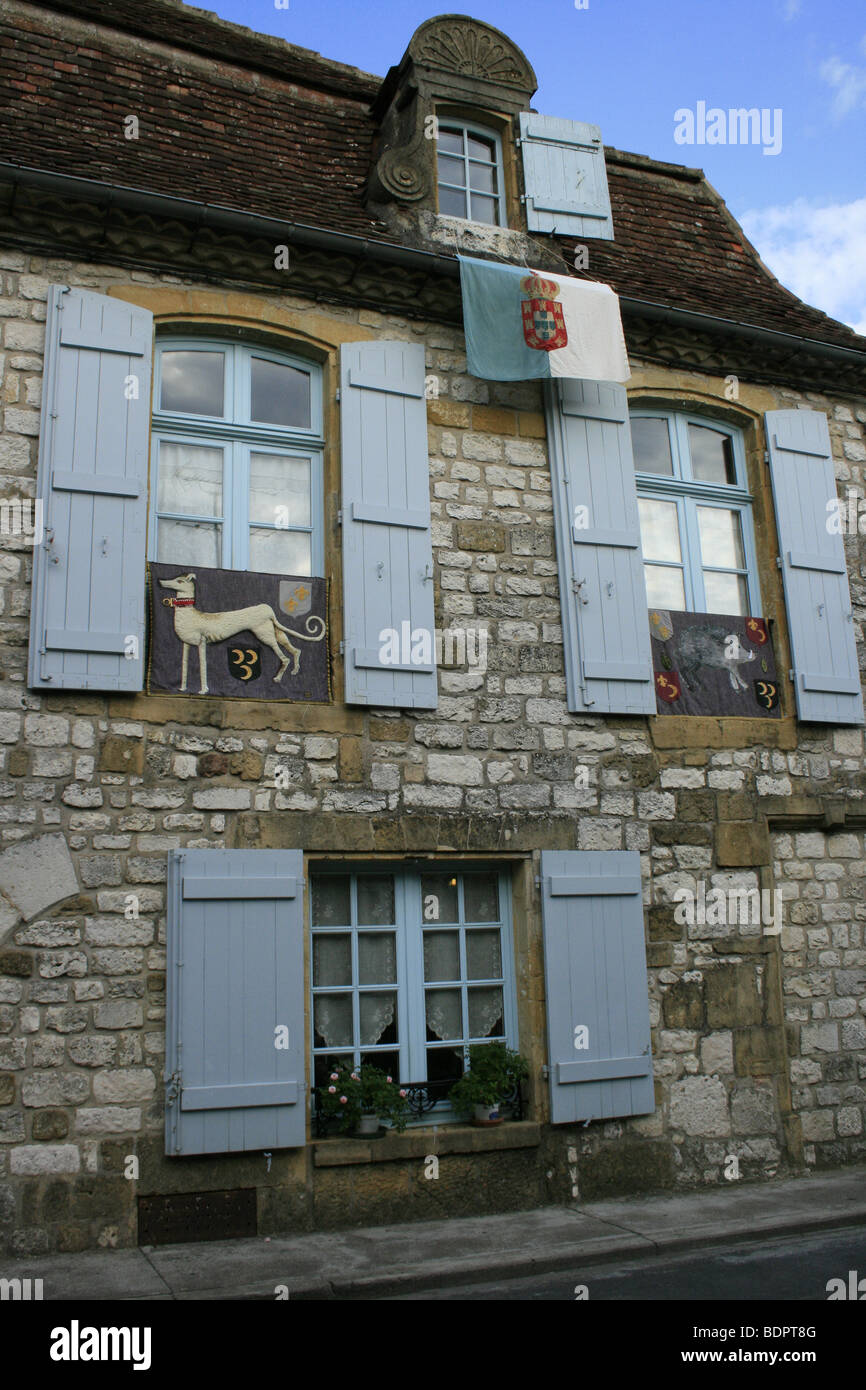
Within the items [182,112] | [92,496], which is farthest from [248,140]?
[92,496]

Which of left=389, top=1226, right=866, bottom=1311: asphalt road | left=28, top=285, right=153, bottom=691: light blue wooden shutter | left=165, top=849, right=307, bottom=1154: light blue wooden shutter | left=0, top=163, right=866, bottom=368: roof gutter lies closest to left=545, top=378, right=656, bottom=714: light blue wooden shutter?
left=0, top=163, right=866, bottom=368: roof gutter

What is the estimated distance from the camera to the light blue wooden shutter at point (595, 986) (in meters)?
6.35

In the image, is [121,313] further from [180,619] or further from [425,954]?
[425,954]

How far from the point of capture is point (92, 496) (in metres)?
6.06

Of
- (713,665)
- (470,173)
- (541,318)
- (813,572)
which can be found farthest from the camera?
(470,173)

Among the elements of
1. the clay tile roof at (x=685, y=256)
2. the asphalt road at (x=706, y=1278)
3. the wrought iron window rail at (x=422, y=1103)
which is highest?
the clay tile roof at (x=685, y=256)

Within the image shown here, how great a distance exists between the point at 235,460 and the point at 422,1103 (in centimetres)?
382

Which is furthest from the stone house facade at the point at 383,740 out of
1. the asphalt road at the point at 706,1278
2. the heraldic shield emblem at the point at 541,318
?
the asphalt road at the point at 706,1278

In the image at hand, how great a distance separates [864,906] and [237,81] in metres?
7.30

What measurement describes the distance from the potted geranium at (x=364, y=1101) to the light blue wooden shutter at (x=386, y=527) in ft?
6.62

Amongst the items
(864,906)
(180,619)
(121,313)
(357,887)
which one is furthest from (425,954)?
(121,313)

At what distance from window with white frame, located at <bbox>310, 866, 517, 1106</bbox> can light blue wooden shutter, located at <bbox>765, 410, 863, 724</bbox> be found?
2675mm

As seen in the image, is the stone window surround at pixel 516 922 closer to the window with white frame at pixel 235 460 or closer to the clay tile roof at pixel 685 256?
the window with white frame at pixel 235 460

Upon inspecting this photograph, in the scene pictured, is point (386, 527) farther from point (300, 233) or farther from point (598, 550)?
point (300, 233)
